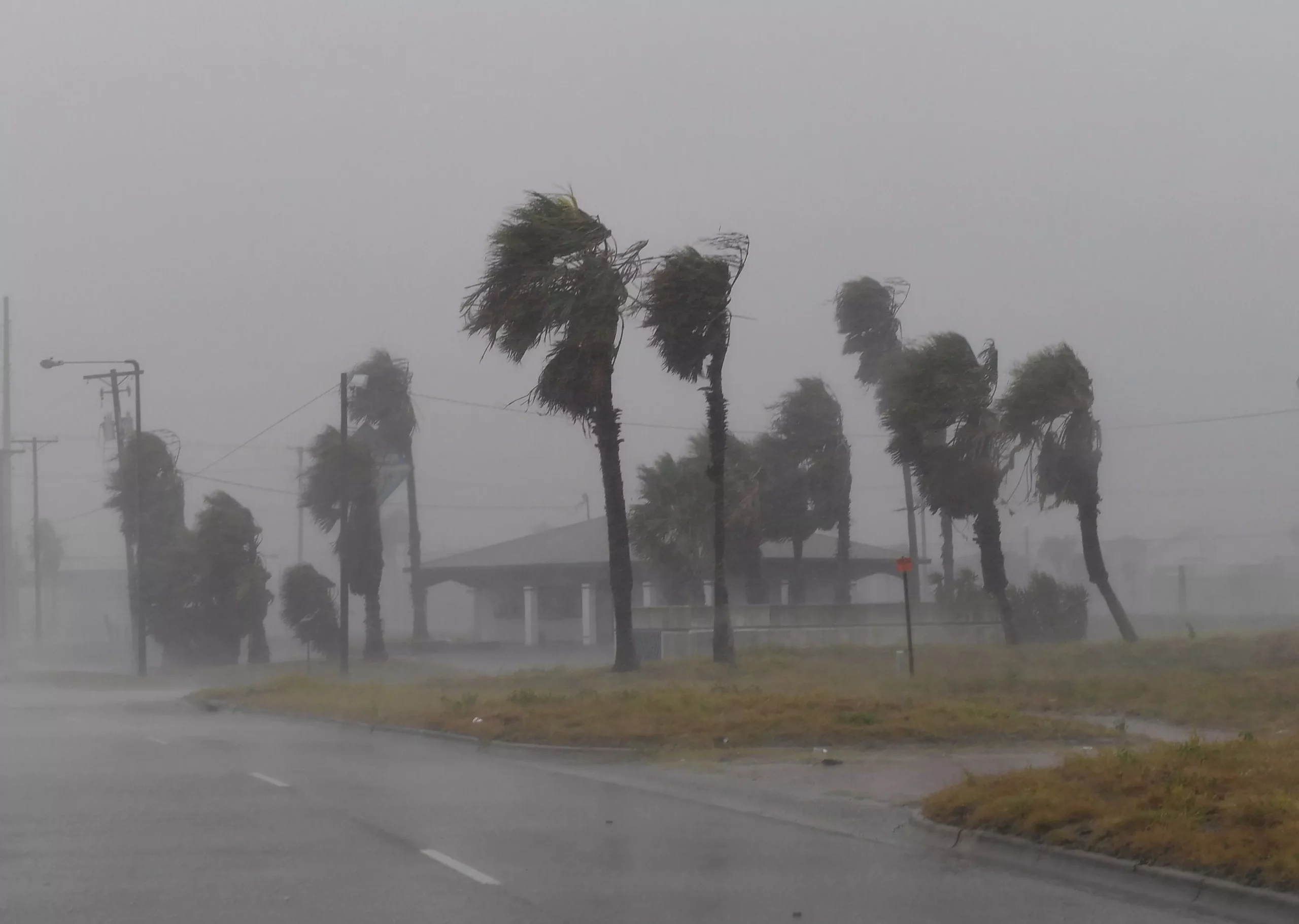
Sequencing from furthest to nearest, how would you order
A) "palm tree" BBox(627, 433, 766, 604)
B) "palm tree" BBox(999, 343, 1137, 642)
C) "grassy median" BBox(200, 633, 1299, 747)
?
"palm tree" BBox(627, 433, 766, 604) < "palm tree" BBox(999, 343, 1137, 642) < "grassy median" BBox(200, 633, 1299, 747)

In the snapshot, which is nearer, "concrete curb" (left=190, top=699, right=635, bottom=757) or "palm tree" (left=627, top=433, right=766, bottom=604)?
"concrete curb" (left=190, top=699, right=635, bottom=757)

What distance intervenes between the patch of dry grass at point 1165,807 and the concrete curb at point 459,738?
8.02 metres

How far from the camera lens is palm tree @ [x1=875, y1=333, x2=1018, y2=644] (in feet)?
142

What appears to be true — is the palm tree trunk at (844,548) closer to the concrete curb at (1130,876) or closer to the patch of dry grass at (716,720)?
the patch of dry grass at (716,720)

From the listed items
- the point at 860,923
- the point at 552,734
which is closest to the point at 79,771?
the point at 552,734

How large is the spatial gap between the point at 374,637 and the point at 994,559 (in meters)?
24.5

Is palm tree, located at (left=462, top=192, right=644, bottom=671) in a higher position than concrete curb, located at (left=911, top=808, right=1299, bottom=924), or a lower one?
higher

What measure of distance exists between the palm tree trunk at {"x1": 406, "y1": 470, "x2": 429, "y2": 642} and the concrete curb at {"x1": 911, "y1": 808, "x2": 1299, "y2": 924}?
54666mm

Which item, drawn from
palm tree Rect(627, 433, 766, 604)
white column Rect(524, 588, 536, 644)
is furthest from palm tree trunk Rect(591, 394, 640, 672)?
white column Rect(524, 588, 536, 644)

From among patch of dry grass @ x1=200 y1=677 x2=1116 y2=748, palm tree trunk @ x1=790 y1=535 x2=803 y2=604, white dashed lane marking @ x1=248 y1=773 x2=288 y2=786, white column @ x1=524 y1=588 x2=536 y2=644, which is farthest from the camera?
white column @ x1=524 y1=588 x2=536 y2=644

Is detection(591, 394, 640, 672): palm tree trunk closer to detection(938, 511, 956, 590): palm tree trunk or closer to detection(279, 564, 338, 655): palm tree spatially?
detection(938, 511, 956, 590): palm tree trunk

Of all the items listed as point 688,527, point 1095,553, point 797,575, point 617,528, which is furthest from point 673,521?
point 617,528

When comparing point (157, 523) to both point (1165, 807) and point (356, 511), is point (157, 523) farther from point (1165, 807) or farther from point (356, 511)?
point (1165, 807)

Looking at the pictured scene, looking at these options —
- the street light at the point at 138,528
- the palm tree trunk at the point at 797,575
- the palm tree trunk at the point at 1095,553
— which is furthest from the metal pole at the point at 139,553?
the palm tree trunk at the point at 1095,553
